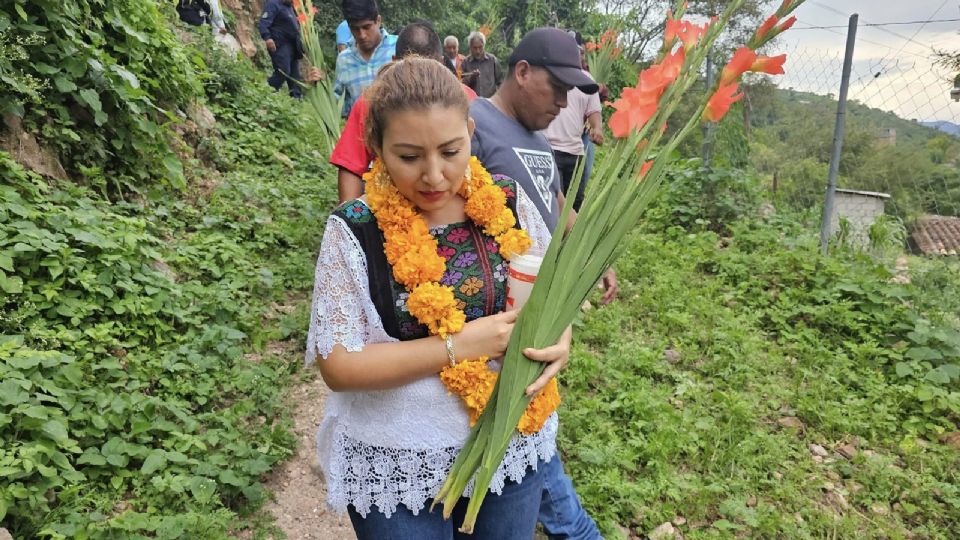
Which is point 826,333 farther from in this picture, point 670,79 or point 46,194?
point 46,194

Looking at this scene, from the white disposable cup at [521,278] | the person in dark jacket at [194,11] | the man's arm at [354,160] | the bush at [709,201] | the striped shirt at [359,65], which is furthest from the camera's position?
the person in dark jacket at [194,11]

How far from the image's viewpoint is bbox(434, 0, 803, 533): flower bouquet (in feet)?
3.13

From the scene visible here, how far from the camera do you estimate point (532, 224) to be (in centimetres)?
127

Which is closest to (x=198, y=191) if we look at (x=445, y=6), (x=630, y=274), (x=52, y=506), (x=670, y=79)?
(x=52, y=506)

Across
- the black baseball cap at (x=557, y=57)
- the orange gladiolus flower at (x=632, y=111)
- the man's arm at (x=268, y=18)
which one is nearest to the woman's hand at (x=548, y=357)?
the orange gladiolus flower at (x=632, y=111)

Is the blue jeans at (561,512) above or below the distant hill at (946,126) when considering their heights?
below

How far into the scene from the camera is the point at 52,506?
1753 mm

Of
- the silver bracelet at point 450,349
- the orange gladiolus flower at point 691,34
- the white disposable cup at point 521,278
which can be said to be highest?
the orange gladiolus flower at point 691,34

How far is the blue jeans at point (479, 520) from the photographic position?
1114 mm

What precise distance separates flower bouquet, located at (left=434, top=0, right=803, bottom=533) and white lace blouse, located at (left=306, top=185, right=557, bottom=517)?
56 millimetres

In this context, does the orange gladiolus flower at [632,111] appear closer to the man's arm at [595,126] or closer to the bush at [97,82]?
the man's arm at [595,126]

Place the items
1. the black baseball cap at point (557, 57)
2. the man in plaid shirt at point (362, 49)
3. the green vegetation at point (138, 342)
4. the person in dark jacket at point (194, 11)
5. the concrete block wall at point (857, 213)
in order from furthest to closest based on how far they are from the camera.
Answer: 1. the person in dark jacket at point (194, 11)
2. the concrete block wall at point (857, 213)
3. the man in plaid shirt at point (362, 49)
4. the black baseball cap at point (557, 57)
5. the green vegetation at point (138, 342)

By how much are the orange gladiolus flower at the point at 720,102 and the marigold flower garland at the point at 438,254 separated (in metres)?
0.43

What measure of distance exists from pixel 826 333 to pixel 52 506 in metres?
3.98
